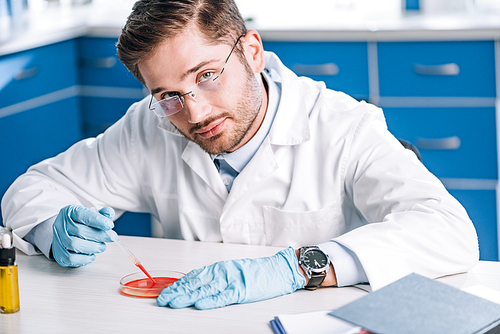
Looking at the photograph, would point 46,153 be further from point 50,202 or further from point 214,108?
point 214,108

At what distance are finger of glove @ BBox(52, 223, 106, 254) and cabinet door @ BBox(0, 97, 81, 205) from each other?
65.5 inches

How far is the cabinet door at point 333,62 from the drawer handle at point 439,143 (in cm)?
34

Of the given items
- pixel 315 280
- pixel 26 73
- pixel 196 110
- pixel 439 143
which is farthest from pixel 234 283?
pixel 26 73

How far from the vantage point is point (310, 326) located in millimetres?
956

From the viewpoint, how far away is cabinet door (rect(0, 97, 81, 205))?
2795 mm

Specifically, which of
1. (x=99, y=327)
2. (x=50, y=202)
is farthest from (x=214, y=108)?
(x=99, y=327)

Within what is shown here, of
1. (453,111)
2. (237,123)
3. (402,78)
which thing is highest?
(237,123)

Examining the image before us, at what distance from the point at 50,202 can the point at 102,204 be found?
0.68 ft

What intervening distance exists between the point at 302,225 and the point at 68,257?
0.56 metres

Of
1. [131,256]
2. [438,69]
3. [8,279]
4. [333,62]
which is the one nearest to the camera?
[8,279]

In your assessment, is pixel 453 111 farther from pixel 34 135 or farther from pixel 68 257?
pixel 68 257

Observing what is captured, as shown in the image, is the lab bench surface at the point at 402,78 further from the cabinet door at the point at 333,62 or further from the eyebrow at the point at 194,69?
the eyebrow at the point at 194,69

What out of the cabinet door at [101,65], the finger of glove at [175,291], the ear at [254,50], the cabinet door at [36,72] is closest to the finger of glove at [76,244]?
the finger of glove at [175,291]

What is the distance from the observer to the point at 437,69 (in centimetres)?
277
